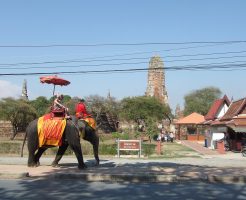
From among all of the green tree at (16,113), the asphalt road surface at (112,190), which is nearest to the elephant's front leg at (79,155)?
the asphalt road surface at (112,190)

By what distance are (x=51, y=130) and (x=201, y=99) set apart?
84.4 metres

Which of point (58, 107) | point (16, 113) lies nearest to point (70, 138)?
point (58, 107)

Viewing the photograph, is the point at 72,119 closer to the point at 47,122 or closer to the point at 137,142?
the point at 47,122

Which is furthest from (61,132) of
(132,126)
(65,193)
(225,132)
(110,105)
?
(110,105)

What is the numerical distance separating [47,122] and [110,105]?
182 ft

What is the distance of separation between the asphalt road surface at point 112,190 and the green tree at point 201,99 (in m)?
82.5

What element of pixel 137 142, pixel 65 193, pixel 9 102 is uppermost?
pixel 9 102

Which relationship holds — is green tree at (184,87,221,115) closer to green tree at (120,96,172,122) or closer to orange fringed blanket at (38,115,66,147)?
green tree at (120,96,172,122)

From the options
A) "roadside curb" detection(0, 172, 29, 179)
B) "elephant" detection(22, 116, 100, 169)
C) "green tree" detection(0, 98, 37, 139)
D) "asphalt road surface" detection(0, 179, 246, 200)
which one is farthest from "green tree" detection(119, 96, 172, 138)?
"asphalt road surface" detection(0, 179, 246, 200)

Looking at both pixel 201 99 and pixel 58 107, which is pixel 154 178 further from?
pixel 201 99

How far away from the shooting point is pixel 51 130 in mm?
16281

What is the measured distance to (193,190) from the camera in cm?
1148

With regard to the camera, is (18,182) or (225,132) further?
(225,132)

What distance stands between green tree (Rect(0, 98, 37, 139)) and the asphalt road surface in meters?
43.5
